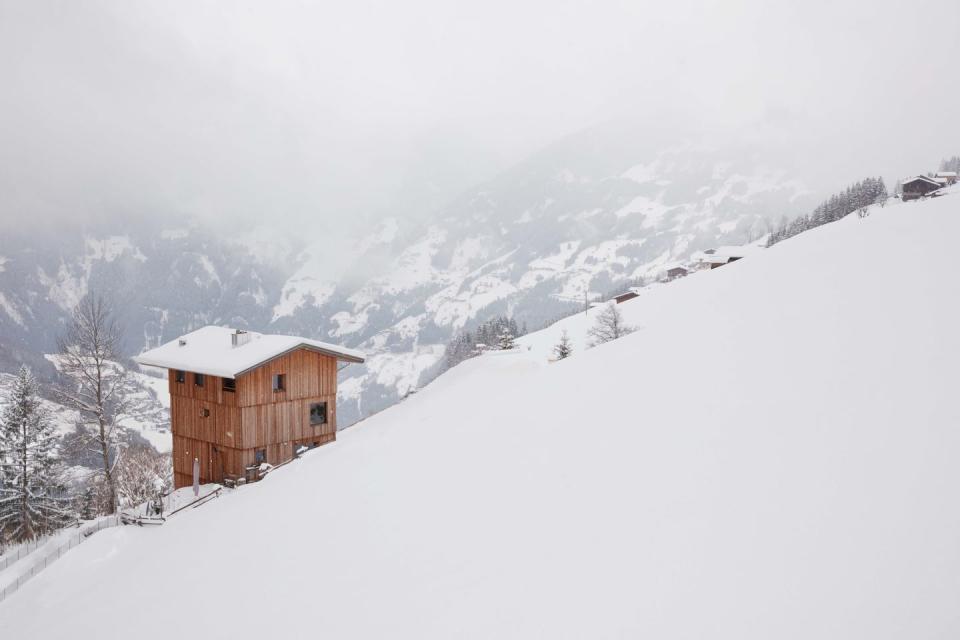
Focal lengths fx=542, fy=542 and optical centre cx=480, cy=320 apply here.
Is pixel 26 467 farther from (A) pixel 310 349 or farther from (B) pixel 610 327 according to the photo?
(B) pixel 610 327

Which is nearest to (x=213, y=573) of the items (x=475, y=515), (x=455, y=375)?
(x=475, y=515)

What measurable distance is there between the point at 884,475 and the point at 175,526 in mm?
20908

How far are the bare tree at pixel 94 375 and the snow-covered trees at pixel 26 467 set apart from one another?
10209 millimetres

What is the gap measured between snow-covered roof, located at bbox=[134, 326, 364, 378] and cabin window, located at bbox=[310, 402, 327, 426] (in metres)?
2.88

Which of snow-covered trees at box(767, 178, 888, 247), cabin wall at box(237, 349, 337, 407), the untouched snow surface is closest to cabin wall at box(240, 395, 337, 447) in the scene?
cabin wall at box(237, 349, 337, 407)

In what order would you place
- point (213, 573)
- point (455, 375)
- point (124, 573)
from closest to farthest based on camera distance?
A: 1. point (213, 573)
2. point (124, 573)
3. point (455, 375)

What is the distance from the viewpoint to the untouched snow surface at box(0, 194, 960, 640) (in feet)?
23.0

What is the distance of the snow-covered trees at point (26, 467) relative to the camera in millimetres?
32125

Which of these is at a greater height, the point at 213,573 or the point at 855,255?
the point at 855,255

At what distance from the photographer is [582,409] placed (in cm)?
1421

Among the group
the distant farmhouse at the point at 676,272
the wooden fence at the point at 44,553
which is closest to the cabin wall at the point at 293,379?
the wooden fence at the point at 44,553

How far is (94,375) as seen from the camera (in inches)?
980

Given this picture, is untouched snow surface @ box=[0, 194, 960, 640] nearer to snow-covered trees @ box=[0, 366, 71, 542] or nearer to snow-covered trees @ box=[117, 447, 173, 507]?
snow-covered trees @ box=[0, 366, 71, 542]

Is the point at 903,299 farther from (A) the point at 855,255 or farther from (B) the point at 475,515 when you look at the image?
(B) the point at 475,515
